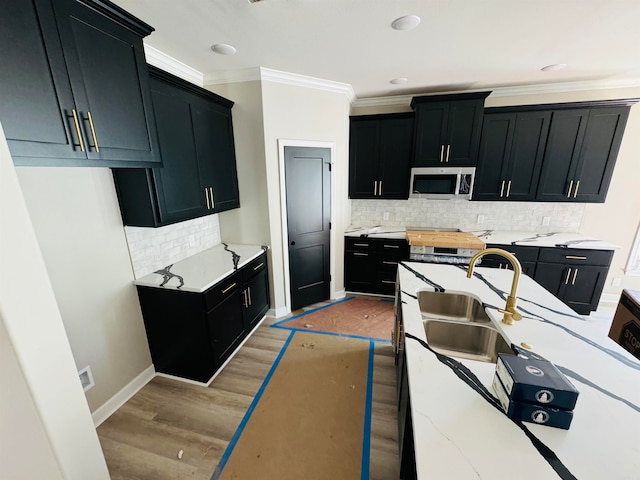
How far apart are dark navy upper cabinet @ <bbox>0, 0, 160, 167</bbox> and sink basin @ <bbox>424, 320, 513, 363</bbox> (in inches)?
85.0

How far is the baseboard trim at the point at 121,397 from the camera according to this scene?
5.98 ft

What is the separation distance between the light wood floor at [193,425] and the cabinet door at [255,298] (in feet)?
1.46

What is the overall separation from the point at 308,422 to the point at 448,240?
2500 millimetres

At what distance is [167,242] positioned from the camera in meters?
2.34

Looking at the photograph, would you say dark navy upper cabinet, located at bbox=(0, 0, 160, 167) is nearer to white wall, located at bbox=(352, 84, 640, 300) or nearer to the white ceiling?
the white ceiling

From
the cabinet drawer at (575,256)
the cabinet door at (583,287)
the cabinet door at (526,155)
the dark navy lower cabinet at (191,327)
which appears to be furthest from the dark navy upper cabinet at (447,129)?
the dark navy lower cabinet at (191,327)

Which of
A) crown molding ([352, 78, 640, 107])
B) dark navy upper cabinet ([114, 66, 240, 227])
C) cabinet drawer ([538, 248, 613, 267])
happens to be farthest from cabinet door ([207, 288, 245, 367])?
cabinet drawer ([538, 248, 613, 267])

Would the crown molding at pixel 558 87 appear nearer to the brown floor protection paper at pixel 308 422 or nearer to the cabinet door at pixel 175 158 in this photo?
the cabinet door at pixel 175 158

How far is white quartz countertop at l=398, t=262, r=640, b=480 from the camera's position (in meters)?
0.70

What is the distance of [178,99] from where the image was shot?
2002mm

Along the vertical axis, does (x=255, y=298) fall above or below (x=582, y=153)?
below

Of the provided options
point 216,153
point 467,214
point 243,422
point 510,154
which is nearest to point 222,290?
point 243,422

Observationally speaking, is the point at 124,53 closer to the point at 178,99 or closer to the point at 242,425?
the point at 178,99

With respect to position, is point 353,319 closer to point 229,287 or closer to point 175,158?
point 229,287
